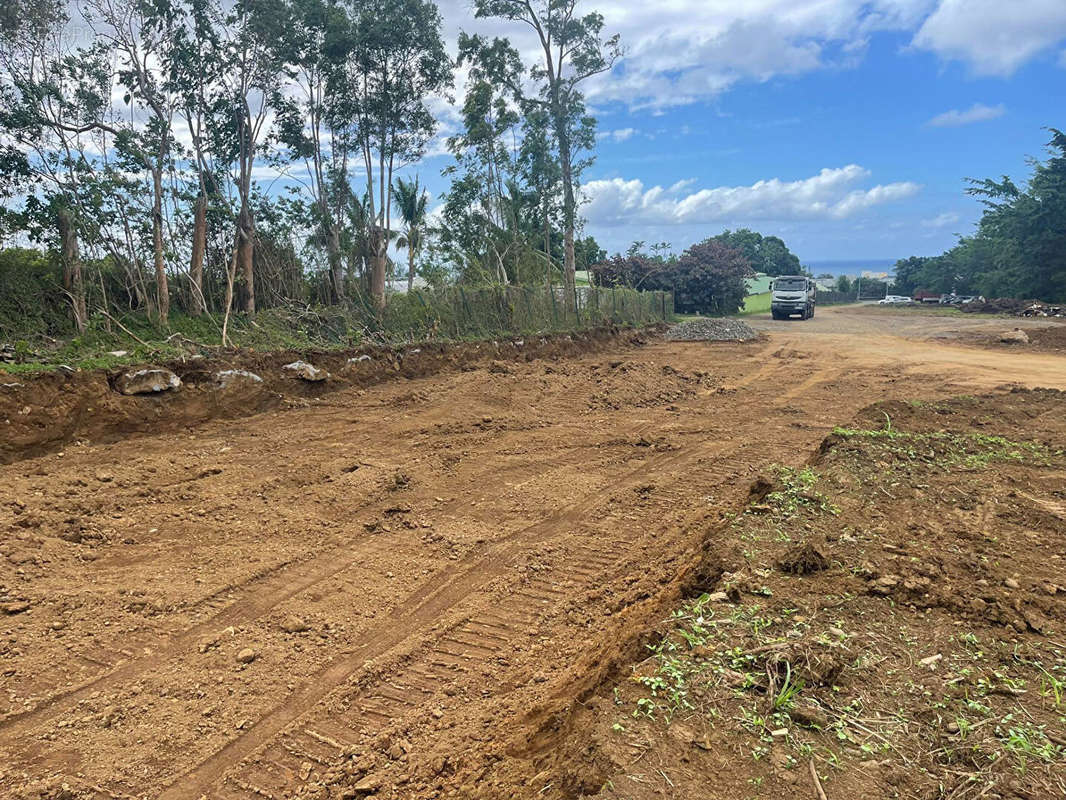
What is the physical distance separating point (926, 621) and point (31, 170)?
12.9m

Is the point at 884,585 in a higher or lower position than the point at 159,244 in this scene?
lower

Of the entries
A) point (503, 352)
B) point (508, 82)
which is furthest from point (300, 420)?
point (508, 82)

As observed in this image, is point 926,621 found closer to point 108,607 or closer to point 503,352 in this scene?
point 108,607

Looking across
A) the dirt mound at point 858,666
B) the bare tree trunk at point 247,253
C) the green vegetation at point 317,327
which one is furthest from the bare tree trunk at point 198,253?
the dirt mound at point 858,666

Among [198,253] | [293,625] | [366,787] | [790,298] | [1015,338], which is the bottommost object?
[366,787]

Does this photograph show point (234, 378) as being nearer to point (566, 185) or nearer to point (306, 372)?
point (306, 372)

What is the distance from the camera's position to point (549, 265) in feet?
65.8

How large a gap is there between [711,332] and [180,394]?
17583 millimetres

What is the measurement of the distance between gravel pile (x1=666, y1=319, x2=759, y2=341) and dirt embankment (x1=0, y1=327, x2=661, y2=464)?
11754mm

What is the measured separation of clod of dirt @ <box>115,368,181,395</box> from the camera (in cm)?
743

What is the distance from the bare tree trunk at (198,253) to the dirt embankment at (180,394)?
10.4 ft

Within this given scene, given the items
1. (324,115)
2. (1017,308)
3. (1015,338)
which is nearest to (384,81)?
(324,115)

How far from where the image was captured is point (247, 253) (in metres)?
12.3

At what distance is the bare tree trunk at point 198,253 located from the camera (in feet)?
37.3
